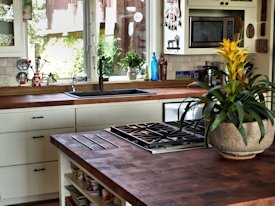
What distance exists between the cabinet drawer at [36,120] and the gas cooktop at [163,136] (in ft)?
4.63

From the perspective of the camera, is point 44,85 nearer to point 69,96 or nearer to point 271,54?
point 69,96

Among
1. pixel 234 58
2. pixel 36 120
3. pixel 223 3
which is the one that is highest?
pixel 223 3

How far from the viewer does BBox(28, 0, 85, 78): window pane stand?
4699 mm

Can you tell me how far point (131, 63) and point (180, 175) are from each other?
3242 mm

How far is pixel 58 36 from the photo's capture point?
15.7 ft

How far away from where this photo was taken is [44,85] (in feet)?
15.3

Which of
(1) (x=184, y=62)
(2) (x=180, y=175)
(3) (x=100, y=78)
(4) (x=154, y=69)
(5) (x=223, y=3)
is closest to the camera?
(2) (x=180, y=175)

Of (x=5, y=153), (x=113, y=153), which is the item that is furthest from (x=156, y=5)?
(x=113, y=153)

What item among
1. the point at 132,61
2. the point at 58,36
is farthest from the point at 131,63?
the point at 58,36

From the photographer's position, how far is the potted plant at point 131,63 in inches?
198

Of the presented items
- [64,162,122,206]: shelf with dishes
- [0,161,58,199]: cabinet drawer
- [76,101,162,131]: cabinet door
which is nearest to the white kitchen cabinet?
[0,161,58,199]: cabinet drawer

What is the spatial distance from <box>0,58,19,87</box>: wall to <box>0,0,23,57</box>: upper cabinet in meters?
0.23

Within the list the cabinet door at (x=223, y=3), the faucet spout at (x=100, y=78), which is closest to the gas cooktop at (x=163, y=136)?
the faucet spout at (x=100, y=78)

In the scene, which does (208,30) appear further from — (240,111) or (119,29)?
(240,111)
